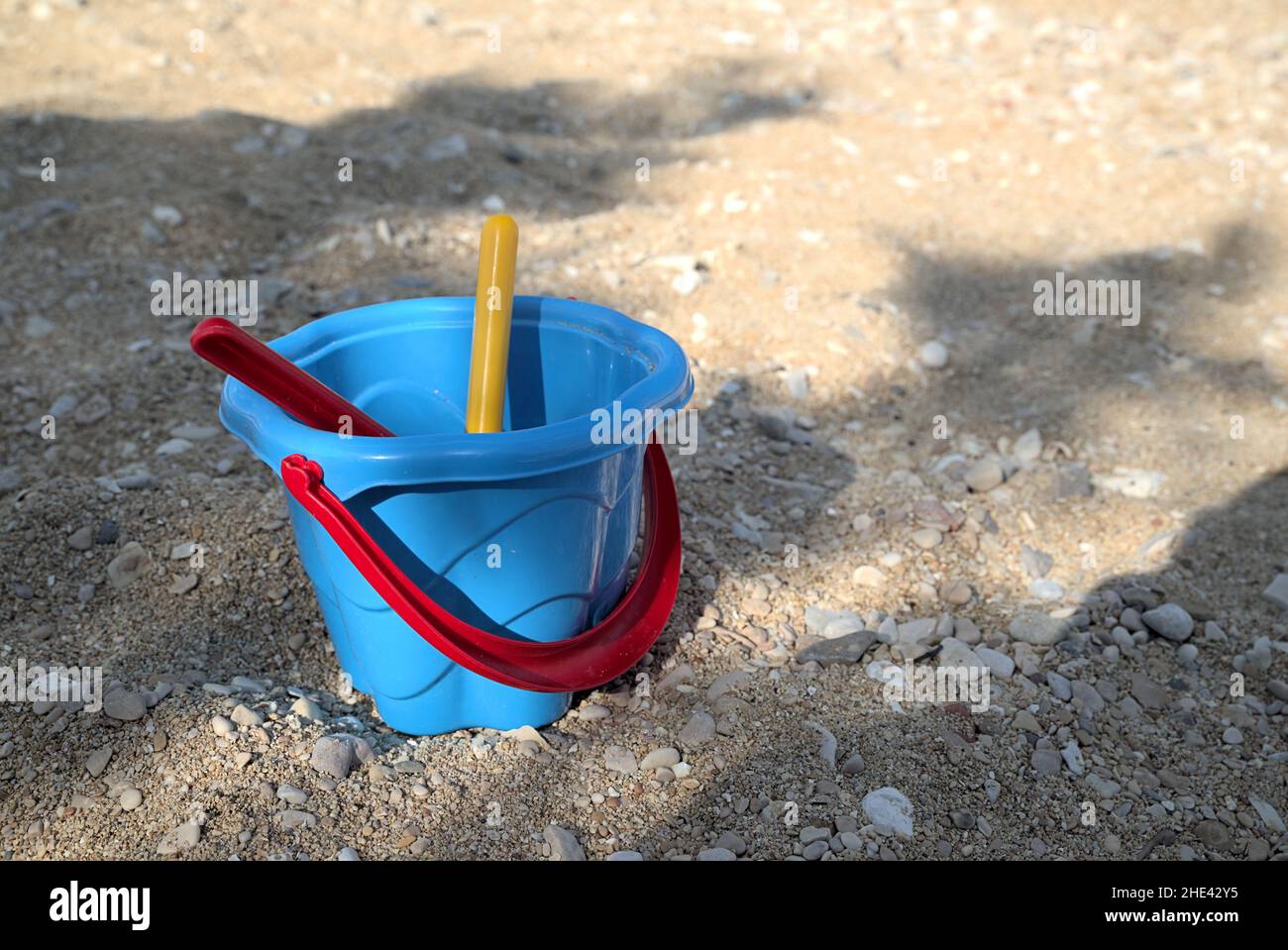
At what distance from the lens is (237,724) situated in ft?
5.08

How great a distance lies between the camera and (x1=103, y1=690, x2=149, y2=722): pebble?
156 centimetres

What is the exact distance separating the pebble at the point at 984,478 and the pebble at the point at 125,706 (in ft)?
5.10

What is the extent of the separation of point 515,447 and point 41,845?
31.6 inches

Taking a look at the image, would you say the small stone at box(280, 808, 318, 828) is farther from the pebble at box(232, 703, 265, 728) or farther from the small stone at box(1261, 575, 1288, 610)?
the small stone at box(1261, 575, 1288, 610)

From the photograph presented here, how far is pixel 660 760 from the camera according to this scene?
1585 millimetres

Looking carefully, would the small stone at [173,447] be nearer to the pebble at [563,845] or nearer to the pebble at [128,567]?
the pebble at [128,567]

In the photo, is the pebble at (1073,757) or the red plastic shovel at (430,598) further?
the pebble at (1073,757)

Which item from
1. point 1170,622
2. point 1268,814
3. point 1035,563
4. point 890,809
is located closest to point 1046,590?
point 1035,563

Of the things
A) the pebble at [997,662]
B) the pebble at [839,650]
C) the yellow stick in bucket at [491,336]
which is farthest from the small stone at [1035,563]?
the yellow stick in bucket at [491,336]

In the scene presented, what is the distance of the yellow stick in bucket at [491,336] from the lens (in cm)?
156

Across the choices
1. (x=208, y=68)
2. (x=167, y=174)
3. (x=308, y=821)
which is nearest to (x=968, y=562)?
(x=308, y=821)

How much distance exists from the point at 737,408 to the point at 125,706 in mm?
1363

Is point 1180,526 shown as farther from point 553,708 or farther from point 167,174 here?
point 167,174

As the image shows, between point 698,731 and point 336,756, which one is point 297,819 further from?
point 698,731
